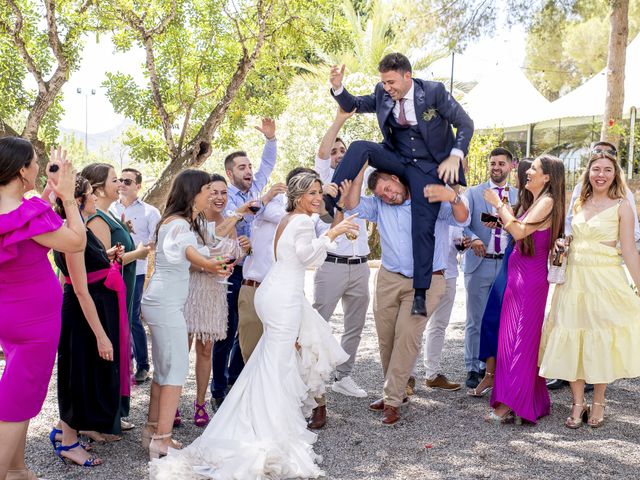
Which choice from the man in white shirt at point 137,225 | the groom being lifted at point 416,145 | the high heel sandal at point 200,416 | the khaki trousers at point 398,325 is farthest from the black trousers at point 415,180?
the man in white shirt at point 137,225

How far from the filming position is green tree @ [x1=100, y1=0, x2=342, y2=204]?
9633 millimetres

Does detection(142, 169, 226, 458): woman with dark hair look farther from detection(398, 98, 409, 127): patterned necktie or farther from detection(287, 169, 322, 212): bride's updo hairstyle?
detection(398, 98, 409, 127): patterned necktie

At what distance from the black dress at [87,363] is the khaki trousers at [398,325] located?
6.96 feet

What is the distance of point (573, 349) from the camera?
5664 mm

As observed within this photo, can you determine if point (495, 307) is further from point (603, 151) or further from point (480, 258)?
point (603, 151)

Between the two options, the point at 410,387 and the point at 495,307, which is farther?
the point at 410,387

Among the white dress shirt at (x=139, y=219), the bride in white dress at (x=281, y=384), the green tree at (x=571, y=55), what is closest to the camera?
the bride in white dress at (x=281, y=384)

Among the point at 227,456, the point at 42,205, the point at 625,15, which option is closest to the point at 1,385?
the point at 42,205

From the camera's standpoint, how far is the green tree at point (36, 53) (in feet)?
28.4

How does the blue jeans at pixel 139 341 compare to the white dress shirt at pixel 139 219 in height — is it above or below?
below

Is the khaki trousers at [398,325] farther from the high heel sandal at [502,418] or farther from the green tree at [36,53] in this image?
the green tree at [36,53]

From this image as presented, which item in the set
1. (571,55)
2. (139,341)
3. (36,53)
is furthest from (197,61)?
(571,55)

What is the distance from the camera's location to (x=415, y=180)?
18.3 feet

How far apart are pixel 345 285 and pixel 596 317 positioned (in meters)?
2.08
